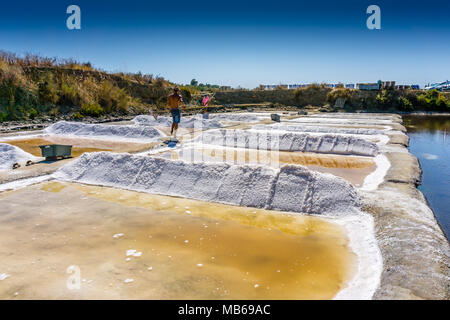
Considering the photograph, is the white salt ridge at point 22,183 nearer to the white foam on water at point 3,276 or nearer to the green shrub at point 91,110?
the white foam on water at point 3,276

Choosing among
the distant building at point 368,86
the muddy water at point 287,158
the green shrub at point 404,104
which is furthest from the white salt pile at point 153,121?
the distant building at point 368,86

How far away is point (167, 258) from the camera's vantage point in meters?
2.66

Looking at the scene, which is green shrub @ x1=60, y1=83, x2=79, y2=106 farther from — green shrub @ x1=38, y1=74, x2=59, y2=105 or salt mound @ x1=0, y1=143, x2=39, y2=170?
salt mound @ x1=0, y1=143, x2=39, y2=170

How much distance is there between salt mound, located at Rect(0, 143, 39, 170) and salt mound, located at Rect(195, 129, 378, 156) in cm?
389

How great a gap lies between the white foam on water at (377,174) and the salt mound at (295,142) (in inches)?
28.0

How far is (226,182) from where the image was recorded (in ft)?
13.6

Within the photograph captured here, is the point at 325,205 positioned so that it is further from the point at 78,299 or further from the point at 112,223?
the point at 78,299

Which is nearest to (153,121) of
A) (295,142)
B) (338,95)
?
(295,142)

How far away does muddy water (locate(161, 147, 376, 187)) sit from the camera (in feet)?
18.8

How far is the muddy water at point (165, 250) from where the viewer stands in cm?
221

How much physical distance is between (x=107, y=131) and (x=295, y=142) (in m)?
5.73

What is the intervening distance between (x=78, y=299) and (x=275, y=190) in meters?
2.48

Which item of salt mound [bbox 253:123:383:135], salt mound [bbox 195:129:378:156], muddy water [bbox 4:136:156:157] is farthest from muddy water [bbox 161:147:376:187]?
salt mound [bbox 253:123:383:135]

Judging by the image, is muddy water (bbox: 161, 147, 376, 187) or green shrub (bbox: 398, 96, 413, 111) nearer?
muddy water (bbox: 161, 147, 376, 187)
